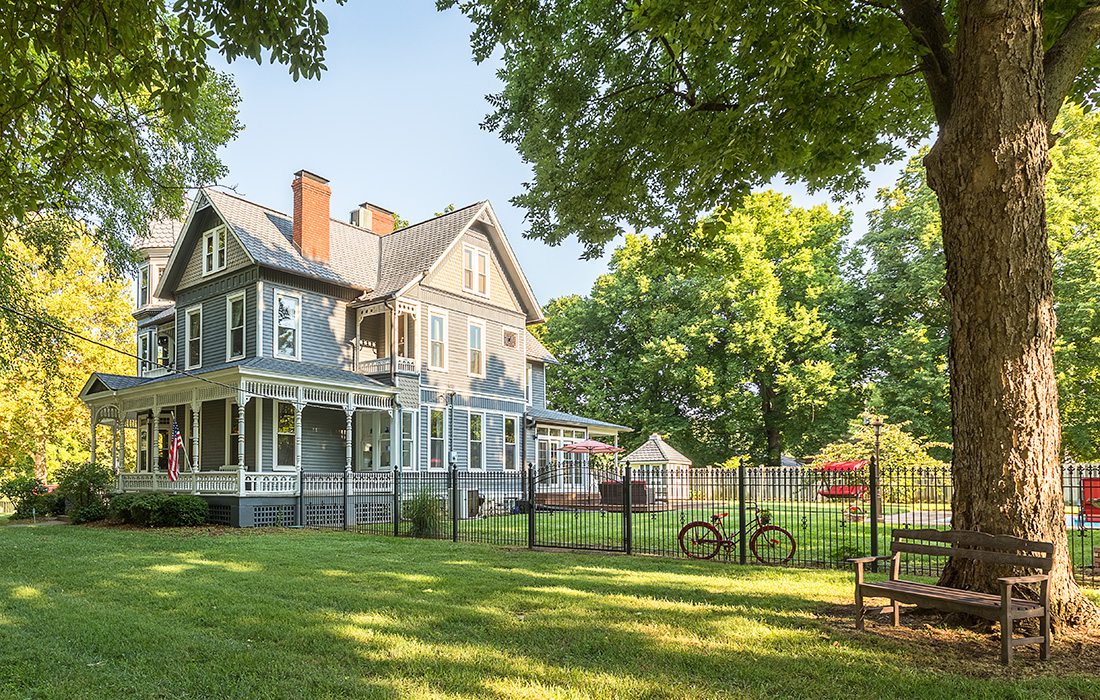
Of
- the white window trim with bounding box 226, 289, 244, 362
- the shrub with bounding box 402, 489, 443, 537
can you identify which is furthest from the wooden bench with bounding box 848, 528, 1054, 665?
the white window trim with bounding box 226, 289, 244, 362

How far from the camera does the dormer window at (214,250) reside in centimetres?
2396

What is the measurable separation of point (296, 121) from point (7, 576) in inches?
334

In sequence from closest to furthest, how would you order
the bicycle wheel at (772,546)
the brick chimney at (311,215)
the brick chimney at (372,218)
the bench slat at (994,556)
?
the bench slat at (994,556), the bicycle wheel at (772,546), the brick chimney at (311,215), the brick chimney at (372,218)

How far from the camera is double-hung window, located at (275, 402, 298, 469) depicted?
22766 millimetres

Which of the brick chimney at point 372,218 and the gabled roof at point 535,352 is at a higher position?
the brick chimney at point 372,218

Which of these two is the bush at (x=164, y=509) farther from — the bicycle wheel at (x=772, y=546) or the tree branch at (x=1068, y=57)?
the tree branch at (x=1068, y=57)

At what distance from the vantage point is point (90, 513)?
68.3 feet

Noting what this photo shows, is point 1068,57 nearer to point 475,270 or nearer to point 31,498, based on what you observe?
point 475,270

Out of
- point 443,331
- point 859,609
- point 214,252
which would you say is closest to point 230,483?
point 214,252

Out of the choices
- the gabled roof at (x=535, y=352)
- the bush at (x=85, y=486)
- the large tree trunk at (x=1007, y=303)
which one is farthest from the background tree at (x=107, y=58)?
the gabled roof at (x=535, y=352)

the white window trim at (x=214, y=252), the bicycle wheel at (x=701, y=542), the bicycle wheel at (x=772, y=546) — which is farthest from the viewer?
the white window trim at (x=214, y=252)

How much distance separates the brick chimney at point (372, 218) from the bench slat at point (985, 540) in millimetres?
25935

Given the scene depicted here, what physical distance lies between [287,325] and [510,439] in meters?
9.94

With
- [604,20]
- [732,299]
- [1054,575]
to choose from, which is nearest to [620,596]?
[1054,575]
